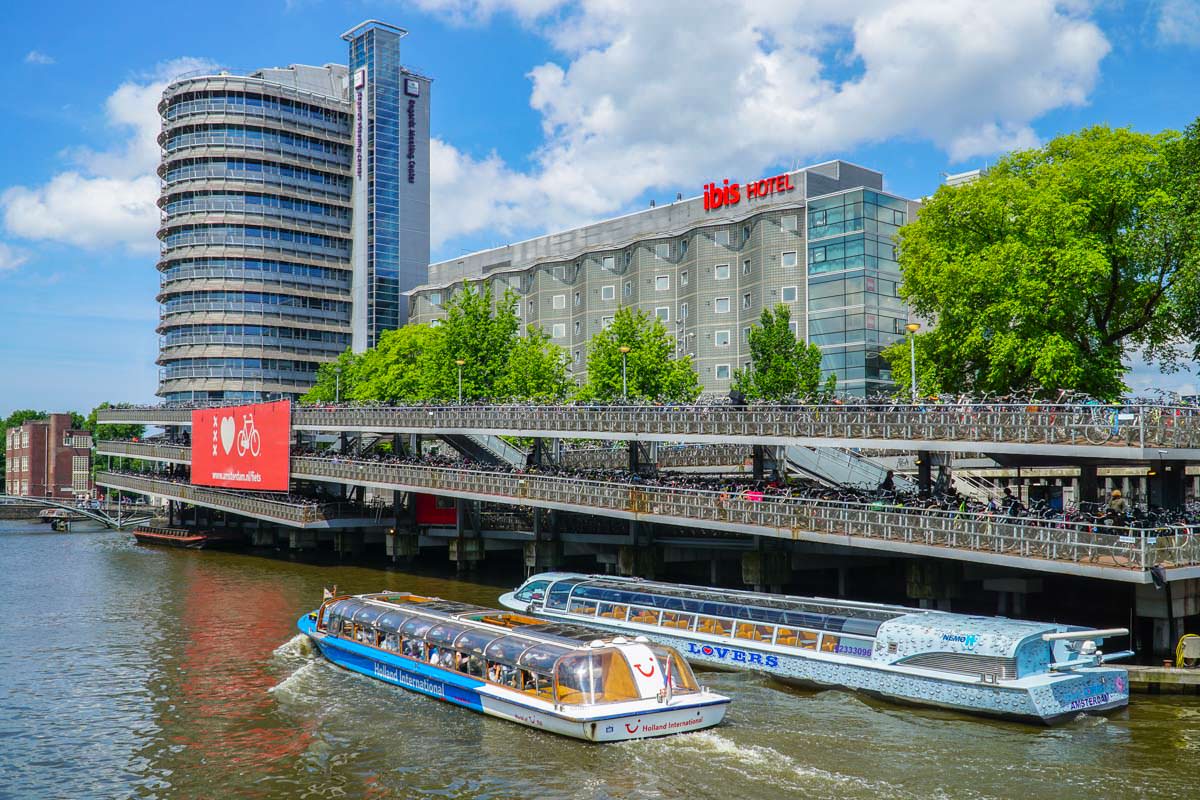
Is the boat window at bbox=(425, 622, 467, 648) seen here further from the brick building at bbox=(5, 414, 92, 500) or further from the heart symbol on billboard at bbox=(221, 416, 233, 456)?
the brick building at bbox=(5, 414, 92, 500)

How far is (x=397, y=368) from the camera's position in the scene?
88625mm

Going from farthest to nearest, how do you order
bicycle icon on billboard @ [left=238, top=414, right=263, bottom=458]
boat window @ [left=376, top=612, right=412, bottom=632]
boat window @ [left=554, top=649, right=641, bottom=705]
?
bicycle icon on billboard @ [left=238, top=414, right=263, bottom=458], boat window @ [left=376, top=612, right=412, bottom=632], boat window @ [left=554, top=649, right=641, bottom=705]

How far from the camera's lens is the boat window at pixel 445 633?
3073cm

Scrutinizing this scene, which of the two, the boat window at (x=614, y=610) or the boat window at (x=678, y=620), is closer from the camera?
the boat window at (x=678, y=620)

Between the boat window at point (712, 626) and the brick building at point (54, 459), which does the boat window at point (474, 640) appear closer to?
the boat window at point (712, 626)

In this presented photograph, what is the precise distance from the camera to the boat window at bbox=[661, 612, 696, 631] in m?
35.0

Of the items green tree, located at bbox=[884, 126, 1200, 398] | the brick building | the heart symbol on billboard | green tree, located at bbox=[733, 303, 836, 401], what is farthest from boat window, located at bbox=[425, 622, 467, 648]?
the brick building

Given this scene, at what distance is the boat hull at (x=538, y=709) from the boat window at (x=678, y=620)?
8338 mm

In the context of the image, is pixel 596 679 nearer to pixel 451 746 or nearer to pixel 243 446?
pixel 451 746

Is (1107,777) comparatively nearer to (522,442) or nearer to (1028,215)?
(1028,215)

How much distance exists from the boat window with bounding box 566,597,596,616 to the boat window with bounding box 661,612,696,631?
10.9 feet

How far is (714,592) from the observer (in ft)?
119

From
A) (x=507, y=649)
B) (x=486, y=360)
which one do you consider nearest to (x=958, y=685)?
(x=507, y=649)

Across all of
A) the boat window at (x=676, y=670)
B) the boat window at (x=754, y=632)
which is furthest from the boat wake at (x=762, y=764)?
the boat window at (x=754, y=632)
